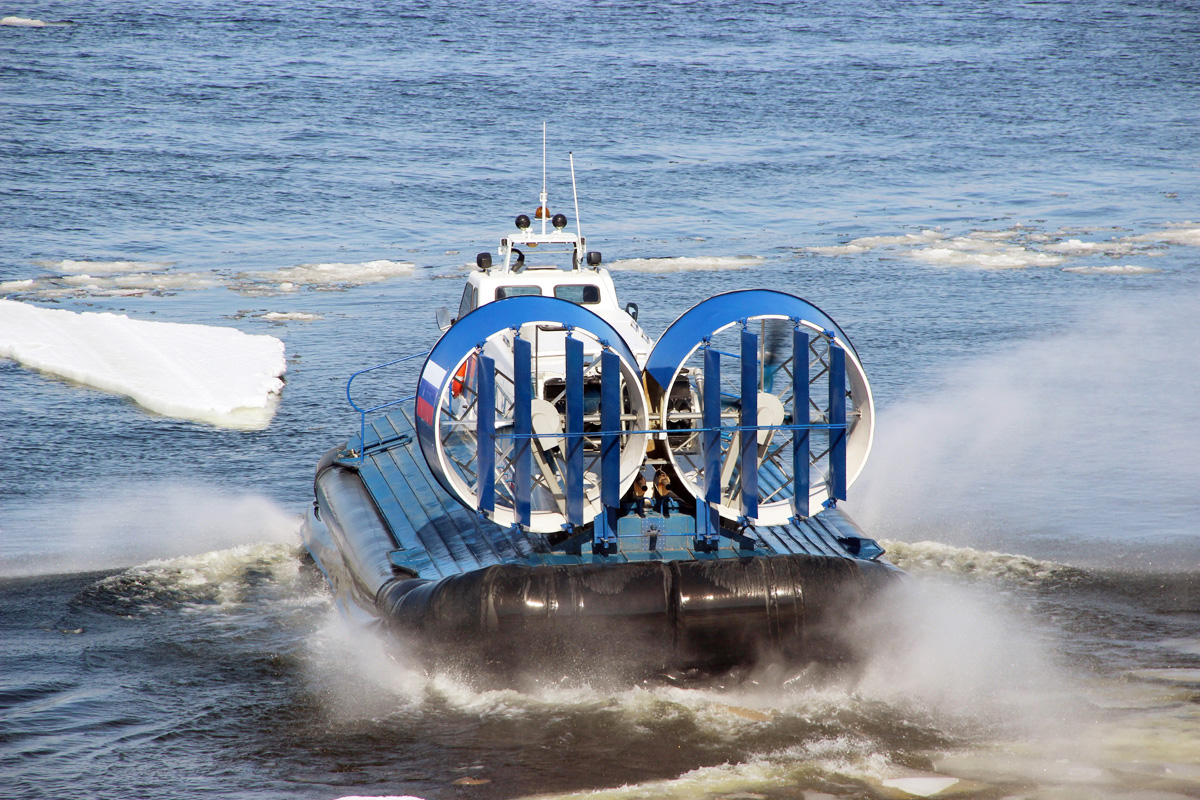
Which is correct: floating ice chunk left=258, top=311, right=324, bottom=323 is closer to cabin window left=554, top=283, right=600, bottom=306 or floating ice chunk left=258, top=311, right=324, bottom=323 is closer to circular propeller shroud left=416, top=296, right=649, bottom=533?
cabin window left=554, top=283, right=600, bottom=306

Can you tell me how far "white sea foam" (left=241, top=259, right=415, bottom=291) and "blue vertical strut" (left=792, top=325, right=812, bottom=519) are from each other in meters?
12.0

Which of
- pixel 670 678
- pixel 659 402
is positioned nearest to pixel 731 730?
pixel 670 678

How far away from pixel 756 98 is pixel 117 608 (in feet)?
86.5

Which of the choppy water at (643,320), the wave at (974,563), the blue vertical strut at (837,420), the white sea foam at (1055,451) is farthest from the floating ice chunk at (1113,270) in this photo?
the blue vertical strut at (837,420)

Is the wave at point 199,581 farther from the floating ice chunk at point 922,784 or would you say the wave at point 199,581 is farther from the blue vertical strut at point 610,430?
the floating ice chunk at point 922,784

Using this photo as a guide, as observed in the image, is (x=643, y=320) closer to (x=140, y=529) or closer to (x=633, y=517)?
(x=140, y=529)

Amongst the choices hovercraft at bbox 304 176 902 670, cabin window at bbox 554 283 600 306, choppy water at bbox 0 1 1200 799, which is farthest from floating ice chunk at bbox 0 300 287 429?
hovercraft at bbox 304 176 902 670

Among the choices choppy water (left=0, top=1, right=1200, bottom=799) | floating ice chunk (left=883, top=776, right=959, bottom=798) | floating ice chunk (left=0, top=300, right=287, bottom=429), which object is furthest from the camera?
floating ice chunk (left=0, top=300, right=287, bottom=429)

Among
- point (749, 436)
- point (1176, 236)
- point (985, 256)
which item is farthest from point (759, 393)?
point (1176, 236)

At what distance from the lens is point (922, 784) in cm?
504

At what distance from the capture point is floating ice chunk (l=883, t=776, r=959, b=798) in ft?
16.3

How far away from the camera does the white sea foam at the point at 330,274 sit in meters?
17.1

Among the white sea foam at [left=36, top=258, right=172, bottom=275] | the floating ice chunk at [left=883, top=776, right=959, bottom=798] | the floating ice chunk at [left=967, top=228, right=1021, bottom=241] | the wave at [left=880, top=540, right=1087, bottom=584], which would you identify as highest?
the floating ice chunk at [left=967, top=228, right=1021, bottom=241]

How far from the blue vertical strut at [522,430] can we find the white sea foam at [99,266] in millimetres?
13428
